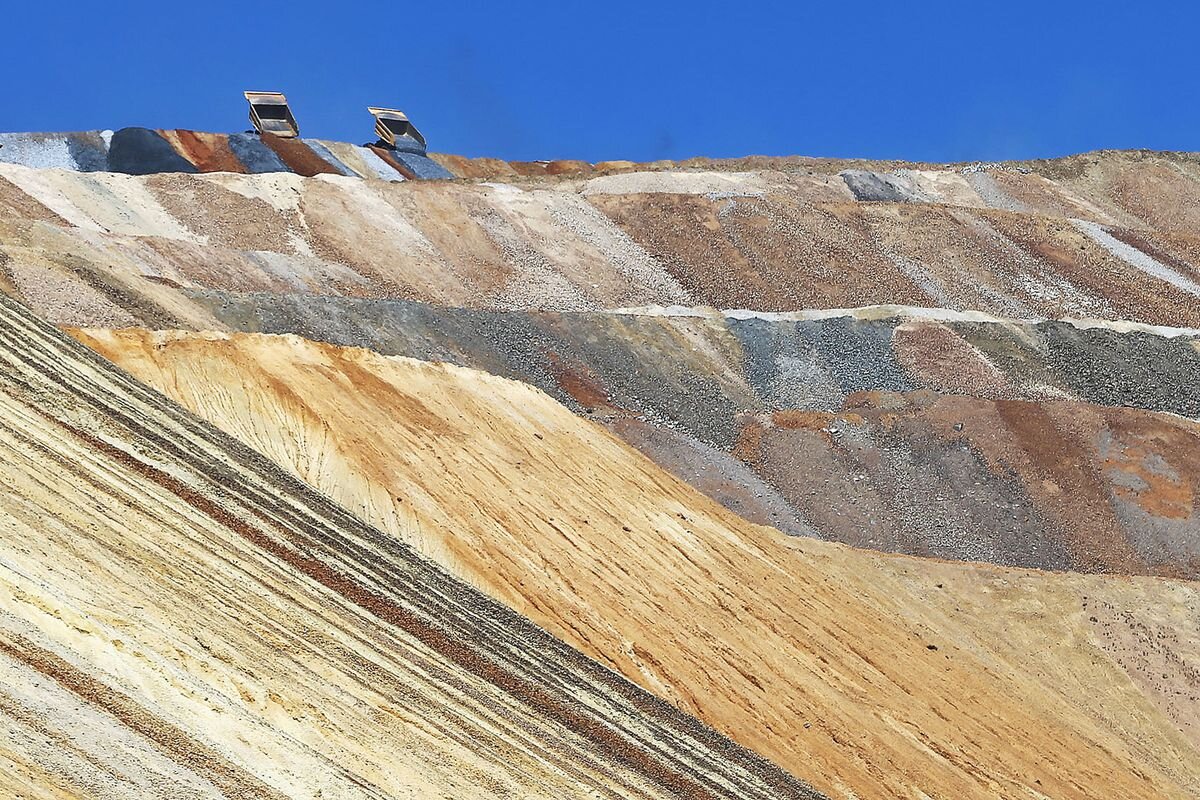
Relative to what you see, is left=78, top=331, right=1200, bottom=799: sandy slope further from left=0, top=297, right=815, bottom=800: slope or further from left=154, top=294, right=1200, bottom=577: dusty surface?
left=154, top=294, right=1200, bottom=577: dusty surface

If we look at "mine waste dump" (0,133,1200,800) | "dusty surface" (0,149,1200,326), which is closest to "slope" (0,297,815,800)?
"mine waste dump" (0,133,1200,800)

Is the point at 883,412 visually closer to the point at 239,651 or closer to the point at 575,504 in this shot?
the point at 575,504

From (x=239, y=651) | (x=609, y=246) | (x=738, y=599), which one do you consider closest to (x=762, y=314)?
(x=609, y=246)

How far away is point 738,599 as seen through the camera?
22219 mm

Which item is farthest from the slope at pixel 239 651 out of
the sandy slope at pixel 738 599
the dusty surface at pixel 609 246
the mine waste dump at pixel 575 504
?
the dusty surface at pixel 609 246

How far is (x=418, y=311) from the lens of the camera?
33.9 metres

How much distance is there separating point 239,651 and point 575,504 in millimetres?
9606

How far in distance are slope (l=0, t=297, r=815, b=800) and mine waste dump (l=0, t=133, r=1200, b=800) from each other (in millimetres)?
50

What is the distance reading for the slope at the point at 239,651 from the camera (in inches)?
477

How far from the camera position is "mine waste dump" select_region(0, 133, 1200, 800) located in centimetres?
1391

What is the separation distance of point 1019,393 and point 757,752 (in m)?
20.5

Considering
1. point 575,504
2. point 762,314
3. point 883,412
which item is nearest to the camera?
point 575,504

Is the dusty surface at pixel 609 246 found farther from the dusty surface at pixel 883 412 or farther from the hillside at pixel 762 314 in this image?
the dusty surface at pixel 883 412

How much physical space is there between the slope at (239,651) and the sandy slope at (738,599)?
203cm
